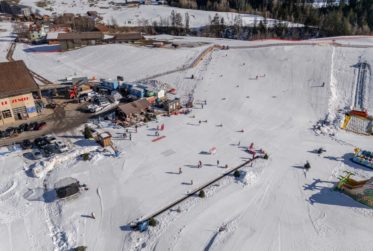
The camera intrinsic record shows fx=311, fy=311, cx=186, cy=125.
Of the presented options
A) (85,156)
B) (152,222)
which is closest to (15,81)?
(85,156)

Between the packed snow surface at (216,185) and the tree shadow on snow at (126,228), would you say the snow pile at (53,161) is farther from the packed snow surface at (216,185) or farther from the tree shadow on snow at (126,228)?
the tree shadow on snow at (126,228)

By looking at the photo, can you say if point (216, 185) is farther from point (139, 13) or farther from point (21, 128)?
point (139, 13)

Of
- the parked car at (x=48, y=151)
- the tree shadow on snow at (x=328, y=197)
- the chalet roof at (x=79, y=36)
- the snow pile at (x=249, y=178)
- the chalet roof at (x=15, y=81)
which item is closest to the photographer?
the tree shadow on snow at (x=328, y=197)

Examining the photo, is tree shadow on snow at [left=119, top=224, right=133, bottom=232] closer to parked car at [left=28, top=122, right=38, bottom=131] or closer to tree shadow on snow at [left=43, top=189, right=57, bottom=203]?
tree shadow on snow at [left=43, top=189, right=57, bottom=203]

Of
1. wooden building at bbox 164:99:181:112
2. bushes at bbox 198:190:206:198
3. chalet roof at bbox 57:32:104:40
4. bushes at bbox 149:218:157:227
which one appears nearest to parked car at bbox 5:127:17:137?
wooden building at bbox 164:99:181:112

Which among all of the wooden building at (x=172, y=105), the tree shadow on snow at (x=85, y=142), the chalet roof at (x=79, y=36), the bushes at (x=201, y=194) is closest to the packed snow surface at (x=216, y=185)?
the tree shadow on snow at (x=85, y=142)

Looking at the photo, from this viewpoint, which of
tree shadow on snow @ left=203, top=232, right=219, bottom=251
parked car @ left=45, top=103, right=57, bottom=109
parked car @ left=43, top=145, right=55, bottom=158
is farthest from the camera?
parked car @ left=45, top=103, right=57, bottom=109
